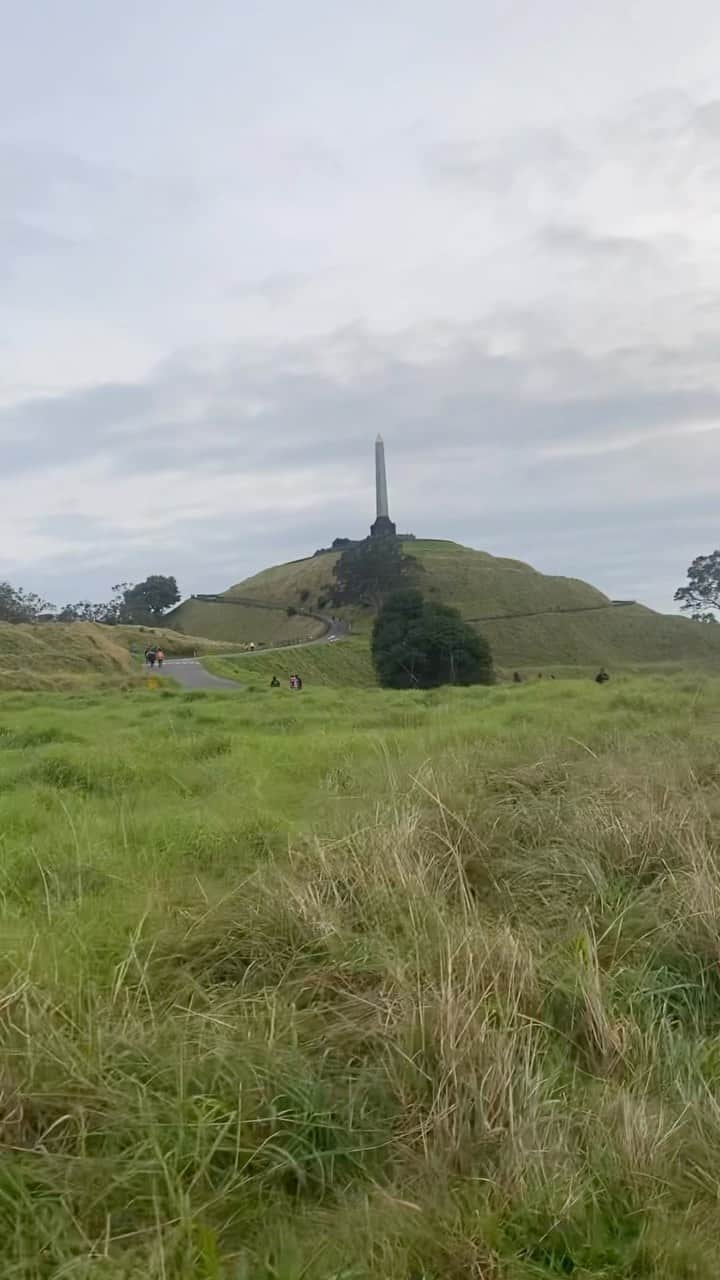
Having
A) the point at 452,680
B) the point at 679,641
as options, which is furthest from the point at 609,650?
the point at 452,680

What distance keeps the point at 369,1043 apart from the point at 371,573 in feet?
278

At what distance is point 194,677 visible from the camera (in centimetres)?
4359

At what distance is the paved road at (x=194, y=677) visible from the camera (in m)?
38.6

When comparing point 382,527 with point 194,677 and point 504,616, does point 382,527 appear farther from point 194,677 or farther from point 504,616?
point 194,677

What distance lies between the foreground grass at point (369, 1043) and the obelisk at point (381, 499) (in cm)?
10046

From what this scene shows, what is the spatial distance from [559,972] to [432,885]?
1.09 metres

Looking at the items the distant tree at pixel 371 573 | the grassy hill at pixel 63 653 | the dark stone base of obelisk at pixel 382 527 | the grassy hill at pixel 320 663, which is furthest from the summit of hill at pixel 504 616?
the grassy hill at pixel 63 653

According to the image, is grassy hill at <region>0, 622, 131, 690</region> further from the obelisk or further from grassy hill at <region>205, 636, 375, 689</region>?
the obelisk

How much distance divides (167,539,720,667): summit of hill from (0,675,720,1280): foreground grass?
7674 cm

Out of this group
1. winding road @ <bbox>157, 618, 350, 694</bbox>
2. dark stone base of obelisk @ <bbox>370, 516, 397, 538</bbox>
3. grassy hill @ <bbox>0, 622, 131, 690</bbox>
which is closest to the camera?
winding road @ <bbox>157, 618, 350, 694</bbox>

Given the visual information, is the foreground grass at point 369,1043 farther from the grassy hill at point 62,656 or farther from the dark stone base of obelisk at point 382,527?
the dark stone base of obelisk at point 382,527

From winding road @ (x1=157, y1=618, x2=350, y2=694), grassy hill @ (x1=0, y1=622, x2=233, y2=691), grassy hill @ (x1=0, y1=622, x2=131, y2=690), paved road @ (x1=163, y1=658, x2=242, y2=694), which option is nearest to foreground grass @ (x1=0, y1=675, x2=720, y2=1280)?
winding road @ (x1=157, y1=618, x2=350, y2=694)

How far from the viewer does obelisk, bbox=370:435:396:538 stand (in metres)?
106

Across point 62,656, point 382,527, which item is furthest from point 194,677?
point 382,527
